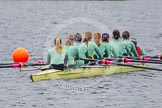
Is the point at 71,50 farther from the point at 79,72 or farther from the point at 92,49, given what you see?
the point at 92,49

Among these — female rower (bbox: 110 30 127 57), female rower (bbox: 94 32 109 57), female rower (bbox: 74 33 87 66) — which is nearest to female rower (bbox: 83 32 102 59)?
female rower (bbox: 74 33 87 66)

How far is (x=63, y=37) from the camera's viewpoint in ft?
164

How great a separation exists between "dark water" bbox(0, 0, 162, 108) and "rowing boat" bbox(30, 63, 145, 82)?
262 millimetres

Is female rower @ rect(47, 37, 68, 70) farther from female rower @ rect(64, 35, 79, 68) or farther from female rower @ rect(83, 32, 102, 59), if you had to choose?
female rower @ rect(83, 32, 102, 59)

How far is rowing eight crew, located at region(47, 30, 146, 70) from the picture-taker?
2602cm

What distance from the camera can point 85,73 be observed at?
2733 cm

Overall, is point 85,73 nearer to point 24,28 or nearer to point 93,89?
point 93,89

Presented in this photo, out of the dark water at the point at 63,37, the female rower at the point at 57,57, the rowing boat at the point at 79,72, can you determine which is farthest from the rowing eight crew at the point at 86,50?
the dark water at the point at 63,37

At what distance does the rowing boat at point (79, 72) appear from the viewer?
83.3 feet

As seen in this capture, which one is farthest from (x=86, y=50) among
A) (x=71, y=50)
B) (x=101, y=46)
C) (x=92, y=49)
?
(x=71, y=50)

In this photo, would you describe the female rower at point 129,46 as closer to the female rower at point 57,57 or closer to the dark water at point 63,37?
the dark water at point 63,37

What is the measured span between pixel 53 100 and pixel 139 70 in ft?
26.9

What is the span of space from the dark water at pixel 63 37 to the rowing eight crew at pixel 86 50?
0.92m

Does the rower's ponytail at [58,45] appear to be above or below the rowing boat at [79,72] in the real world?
above
